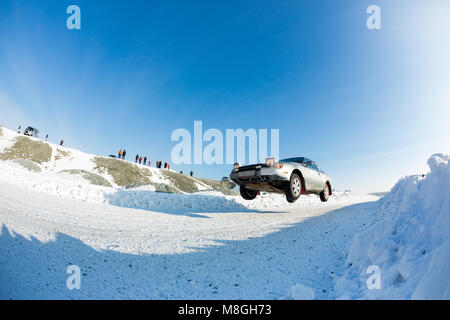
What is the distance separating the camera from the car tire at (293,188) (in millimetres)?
7449

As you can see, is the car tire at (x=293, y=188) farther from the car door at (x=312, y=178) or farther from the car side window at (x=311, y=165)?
the car side window at (x=311, y=165)

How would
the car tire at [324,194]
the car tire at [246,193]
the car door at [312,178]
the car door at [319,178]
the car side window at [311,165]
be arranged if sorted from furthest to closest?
the car tire at [324,194] < the car door at [319,178] < the car side window at [311,165] < the car tire at [246,193] < the car door at [312,178]

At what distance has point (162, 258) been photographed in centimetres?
368

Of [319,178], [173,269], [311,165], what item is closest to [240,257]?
[173,269]

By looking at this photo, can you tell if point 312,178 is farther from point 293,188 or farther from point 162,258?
point 162,258

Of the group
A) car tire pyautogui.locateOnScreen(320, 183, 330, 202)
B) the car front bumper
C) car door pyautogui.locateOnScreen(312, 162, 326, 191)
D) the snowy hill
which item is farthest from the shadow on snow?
car tire pyautogui.locateOnScreen(320, 183, 330, 202)

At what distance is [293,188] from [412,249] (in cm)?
532

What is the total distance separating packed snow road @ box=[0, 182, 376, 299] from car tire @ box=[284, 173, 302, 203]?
1789 millimetres

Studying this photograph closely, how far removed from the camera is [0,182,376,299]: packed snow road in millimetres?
2584

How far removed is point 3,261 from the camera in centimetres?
288

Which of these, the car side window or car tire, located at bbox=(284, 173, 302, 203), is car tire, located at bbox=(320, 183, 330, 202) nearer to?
the car side window

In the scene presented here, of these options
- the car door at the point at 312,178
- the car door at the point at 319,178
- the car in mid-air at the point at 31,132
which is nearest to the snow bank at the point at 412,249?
the car door at the point at 312,178

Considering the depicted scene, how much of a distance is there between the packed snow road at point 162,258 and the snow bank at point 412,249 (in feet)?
1.23

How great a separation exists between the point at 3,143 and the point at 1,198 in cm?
3958
